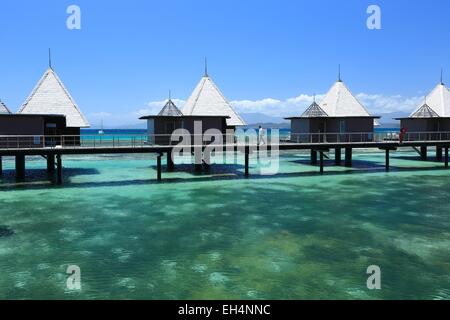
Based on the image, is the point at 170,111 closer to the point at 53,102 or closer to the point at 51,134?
the point at 53,102

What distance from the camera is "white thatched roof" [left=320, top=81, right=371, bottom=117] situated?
3600cm

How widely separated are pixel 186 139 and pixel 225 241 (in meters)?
16.5

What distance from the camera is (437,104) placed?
133ft

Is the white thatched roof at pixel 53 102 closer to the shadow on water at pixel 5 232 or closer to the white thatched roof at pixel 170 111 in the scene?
the white thatched roof at pixel 170 111

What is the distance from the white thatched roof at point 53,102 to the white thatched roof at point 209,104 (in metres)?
8.15

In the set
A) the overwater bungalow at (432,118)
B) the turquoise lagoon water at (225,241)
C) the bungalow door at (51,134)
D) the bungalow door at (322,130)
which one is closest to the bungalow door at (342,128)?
the bungalow door at (322,130)

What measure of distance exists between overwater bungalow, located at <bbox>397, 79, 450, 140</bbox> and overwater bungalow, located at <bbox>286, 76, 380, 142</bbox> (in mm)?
6124

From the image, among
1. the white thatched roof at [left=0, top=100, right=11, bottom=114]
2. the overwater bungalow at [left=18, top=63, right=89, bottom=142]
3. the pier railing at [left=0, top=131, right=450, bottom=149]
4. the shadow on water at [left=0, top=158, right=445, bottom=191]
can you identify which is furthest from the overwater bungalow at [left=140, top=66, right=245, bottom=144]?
the white thatched roof at [left=0, top=100, right=11, bottom=114]

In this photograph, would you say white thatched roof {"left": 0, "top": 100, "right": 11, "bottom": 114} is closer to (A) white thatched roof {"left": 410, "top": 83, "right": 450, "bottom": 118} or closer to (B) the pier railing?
(B) the pier railing

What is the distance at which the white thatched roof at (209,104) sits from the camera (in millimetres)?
32438

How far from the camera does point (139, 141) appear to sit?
32.4 meters
